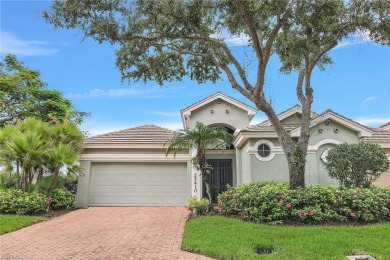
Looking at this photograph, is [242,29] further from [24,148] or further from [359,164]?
[24,148]

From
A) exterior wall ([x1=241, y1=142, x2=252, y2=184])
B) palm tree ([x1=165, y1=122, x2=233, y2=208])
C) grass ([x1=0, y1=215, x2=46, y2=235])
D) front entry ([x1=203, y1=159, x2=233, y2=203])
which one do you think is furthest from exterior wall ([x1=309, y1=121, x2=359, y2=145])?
grass ([x1=0, y1=215, x2=46, y2=235])

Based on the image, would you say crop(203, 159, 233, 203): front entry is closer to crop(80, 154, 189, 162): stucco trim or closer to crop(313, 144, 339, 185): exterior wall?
crop(80, 154, 189, 162): stucco trim

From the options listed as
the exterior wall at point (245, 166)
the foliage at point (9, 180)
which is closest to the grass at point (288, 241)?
the exterior wall at point (245, 166)

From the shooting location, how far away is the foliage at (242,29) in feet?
35.3

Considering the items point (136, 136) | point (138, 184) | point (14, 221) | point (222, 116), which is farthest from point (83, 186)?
point (222, 116)

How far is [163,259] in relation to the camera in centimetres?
713

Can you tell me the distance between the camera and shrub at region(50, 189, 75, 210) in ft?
49.1

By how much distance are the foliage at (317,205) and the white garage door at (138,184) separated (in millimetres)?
7852

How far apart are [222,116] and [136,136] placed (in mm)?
5298

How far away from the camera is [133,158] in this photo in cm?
1794

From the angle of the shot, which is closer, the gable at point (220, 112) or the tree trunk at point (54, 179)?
the tree trunk at point (54, 179)

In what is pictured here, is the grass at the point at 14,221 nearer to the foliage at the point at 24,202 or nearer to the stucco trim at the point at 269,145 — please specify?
the foliage at the point at 24,202

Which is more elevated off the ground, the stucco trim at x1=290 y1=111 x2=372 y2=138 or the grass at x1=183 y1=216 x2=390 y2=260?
the stucco trim at x1=290 y1=111 x2=372 y2=138

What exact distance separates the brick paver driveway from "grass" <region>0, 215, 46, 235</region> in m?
0.35
